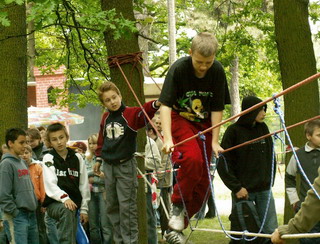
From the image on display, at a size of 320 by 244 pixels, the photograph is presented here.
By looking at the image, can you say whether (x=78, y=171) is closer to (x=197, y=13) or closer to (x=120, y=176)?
(x=120, y=176)

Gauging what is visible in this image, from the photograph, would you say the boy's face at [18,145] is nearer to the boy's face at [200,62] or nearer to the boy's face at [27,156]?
the boy's face at [27,156]

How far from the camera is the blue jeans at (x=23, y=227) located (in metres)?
10.2

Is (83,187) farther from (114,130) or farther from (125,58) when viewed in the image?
(125,58)

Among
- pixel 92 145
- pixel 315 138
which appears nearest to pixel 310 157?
pixel 315 138

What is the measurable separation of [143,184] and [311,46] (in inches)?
123

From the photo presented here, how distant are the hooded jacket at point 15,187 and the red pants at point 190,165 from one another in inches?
117

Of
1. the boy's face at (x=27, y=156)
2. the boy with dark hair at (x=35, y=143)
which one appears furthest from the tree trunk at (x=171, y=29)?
the boy's face at (x=27, y=156)

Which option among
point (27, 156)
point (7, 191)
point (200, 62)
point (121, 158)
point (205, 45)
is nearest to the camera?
point (205, 45)

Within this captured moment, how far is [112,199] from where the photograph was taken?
8891mm

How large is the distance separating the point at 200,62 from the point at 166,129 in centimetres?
67

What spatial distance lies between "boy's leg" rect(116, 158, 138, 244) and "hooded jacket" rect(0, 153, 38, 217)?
5.84 feet

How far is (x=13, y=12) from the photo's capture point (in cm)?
1172

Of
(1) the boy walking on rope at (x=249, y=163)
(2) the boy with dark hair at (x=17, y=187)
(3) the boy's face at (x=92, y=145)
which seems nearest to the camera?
(1) the boy walking on rope at (x=249, y=163)

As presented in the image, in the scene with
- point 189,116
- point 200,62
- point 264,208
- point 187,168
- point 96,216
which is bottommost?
point 96,216
